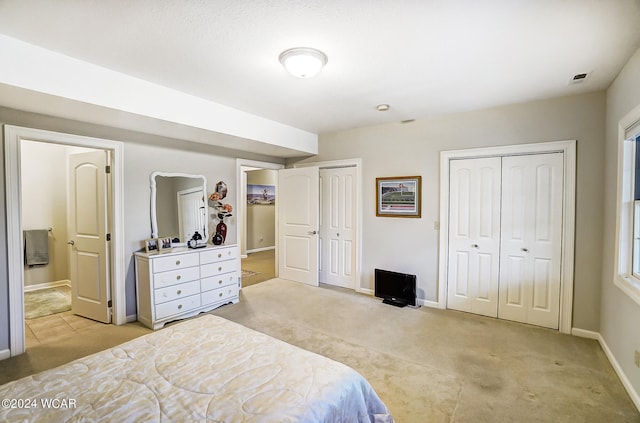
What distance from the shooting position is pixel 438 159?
376 centimetres

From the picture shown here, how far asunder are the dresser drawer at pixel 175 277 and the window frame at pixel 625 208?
3951 mm

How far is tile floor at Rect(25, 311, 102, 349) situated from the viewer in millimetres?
2949

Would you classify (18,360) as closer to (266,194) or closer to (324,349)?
(324,349)

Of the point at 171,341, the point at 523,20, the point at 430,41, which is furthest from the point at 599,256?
the point at 171,341

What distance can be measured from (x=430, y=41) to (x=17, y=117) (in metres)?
3.38

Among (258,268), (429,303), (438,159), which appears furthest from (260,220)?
(438,159)

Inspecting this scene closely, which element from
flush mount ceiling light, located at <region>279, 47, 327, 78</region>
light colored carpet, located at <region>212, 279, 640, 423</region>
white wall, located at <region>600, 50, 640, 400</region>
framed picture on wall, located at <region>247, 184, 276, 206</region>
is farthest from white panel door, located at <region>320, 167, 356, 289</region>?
framed picture on wall, located at <region>247, 184, 276, 206</region>

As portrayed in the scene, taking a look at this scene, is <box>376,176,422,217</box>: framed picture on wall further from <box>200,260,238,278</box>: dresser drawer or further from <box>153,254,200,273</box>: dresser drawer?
<box>153,254,200,273</box>: dresser drawer

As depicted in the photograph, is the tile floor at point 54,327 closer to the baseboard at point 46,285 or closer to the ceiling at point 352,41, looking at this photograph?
the baseboard at point 46,285

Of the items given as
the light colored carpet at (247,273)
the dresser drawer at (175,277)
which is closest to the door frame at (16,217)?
the dresser drawer at (175,277)

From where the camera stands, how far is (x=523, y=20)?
1.76 meters

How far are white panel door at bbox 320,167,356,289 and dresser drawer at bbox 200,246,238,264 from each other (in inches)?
57.6

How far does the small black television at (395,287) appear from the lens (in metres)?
3.84

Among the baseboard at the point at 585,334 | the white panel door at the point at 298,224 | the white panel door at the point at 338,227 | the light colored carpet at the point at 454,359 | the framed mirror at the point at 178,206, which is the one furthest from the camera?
the white panel door at the point at 298,224
